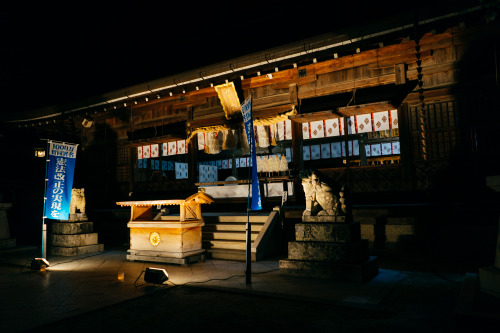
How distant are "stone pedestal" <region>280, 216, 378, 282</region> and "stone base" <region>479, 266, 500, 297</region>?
7.07 feet

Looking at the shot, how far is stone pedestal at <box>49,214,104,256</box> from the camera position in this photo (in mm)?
11047

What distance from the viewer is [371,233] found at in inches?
367

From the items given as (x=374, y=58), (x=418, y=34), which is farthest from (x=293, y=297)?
(x=374, y=58)

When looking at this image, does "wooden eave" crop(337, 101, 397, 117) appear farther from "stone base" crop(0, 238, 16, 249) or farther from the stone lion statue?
"stone base" crop(0, 238, 16, 249)

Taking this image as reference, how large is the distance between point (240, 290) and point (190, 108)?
33.4 ft

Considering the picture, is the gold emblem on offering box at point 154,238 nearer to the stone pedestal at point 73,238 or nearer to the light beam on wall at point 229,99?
the stone pedestal at point 73,238

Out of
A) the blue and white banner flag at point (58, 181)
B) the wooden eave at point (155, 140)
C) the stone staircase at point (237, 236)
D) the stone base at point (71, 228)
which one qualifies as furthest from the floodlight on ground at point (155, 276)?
the wooden eave at point (155, 140)

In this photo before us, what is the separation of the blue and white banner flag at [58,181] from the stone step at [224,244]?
14.8 ft

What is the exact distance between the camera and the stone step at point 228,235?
10.2 metres

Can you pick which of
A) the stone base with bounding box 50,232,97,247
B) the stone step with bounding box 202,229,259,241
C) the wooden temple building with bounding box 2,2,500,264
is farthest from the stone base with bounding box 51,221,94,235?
the stone step with bounding box 202,229,259,241

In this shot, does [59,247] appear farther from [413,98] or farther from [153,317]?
[413,98]

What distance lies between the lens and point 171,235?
8969 millimetres

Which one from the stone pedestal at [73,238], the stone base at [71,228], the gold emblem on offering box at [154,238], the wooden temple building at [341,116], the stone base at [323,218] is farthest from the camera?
the stone base at [71,228]

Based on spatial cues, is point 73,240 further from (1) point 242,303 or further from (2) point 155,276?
(1) point 242,303
